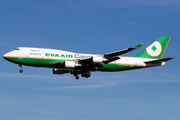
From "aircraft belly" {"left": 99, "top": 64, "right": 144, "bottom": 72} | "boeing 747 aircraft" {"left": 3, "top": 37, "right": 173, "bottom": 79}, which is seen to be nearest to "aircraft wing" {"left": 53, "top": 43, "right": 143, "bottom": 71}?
"boeing 747 aircraft" {"left": 3, "top": 37, "right": 173, "bottom": 79}

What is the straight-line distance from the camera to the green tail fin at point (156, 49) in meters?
57.1

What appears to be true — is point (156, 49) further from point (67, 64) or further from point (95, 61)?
point (67, 64)

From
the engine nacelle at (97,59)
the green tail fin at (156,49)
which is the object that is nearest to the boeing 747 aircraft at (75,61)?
the engine nacelle at (97,59)

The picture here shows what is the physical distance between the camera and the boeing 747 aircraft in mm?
48531

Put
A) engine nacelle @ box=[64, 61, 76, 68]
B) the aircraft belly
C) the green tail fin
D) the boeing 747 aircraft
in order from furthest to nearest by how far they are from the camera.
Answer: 1. the green tail fin
2. the aircraft belly
3. engine nacelle @ box=[64, 61, 76, 68]
4. the boeing 747 aircraft

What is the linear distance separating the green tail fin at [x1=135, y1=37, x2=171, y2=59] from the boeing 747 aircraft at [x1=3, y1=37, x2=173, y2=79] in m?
1.65

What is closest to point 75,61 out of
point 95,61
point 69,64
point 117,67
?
point 69,64

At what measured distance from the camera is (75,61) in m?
50.1

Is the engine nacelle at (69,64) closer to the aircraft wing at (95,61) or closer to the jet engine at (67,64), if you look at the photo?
the jet engine at (67,64)

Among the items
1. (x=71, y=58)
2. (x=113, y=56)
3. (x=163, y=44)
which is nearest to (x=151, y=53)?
(x=163, y=44)

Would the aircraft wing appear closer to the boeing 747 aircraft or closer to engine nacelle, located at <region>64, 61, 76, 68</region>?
the boeing 747 aircraft

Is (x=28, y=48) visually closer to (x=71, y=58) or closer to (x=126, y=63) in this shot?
(x=71, y=58)

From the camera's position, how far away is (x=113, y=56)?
4925cm

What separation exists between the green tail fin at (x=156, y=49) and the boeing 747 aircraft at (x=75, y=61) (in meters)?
1.65
